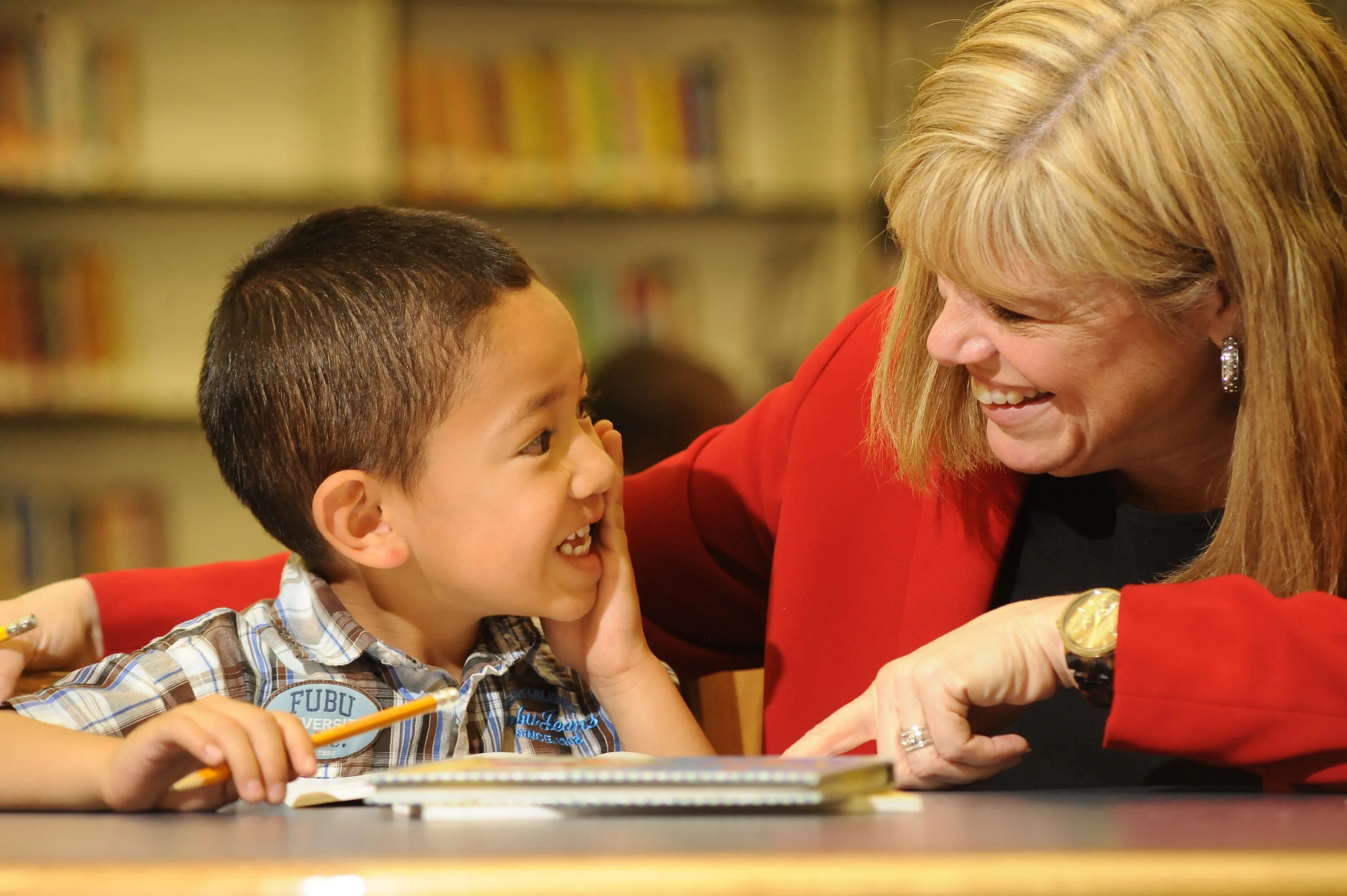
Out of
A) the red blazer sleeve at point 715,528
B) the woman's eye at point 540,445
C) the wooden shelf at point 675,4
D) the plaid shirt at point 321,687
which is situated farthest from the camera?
the wooden shelf at point 675,4

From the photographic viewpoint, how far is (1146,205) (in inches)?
38.9

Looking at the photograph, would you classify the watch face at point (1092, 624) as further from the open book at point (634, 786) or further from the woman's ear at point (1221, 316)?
the woman's ear at point (1221, 316)

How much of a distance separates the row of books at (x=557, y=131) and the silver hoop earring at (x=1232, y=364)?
96.7 inches

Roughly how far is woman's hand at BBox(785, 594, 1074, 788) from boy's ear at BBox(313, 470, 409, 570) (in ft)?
1.37

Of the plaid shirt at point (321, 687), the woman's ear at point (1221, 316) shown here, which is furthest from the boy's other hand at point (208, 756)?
the woman's ear at point (1221, 316)

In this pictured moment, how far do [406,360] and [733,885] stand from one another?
68 cm

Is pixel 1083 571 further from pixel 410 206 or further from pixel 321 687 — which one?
pixel 410 206

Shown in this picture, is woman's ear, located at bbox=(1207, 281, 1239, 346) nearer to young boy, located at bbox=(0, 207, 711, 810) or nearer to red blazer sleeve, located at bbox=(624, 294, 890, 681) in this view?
red blazer sleeve, located at bbox=(624, 294, 890, 681)

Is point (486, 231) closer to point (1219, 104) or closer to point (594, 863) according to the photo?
point (1219, 104)

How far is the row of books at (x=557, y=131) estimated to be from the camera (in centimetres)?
334


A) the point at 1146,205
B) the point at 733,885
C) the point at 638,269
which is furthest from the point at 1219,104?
the point at 638,269

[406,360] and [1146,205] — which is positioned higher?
[1146,205]

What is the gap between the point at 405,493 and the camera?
111cm

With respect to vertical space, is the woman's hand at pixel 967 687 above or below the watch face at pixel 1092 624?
below
